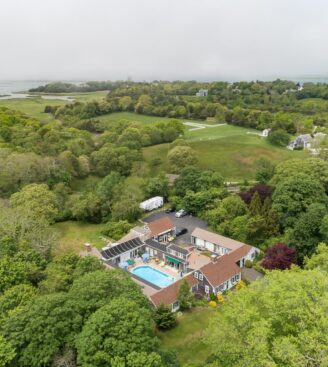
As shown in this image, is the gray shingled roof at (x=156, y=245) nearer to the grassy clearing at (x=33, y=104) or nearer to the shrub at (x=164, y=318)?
the shrub at (x=164, y=318)

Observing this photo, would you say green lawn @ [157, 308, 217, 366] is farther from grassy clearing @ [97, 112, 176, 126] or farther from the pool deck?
grassy clearing @ [97, 112, 176, 126]

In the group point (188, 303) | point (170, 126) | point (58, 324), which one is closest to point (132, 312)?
point (58, 324)

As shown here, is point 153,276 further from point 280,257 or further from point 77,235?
point 77,235

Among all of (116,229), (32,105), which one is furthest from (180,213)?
(32,105)

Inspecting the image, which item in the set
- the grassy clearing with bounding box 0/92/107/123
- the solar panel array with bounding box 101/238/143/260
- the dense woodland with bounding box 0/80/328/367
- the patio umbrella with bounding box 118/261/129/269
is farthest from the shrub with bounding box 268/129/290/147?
the grassy clearing with bounding box 0/92/107/123

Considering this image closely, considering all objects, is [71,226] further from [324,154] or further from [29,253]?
[324,154]

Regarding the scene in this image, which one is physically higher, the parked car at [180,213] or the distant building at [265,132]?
the distant building at [265,132]

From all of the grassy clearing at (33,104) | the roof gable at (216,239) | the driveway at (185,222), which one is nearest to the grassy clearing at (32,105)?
the grassy clearing at (33,104)
